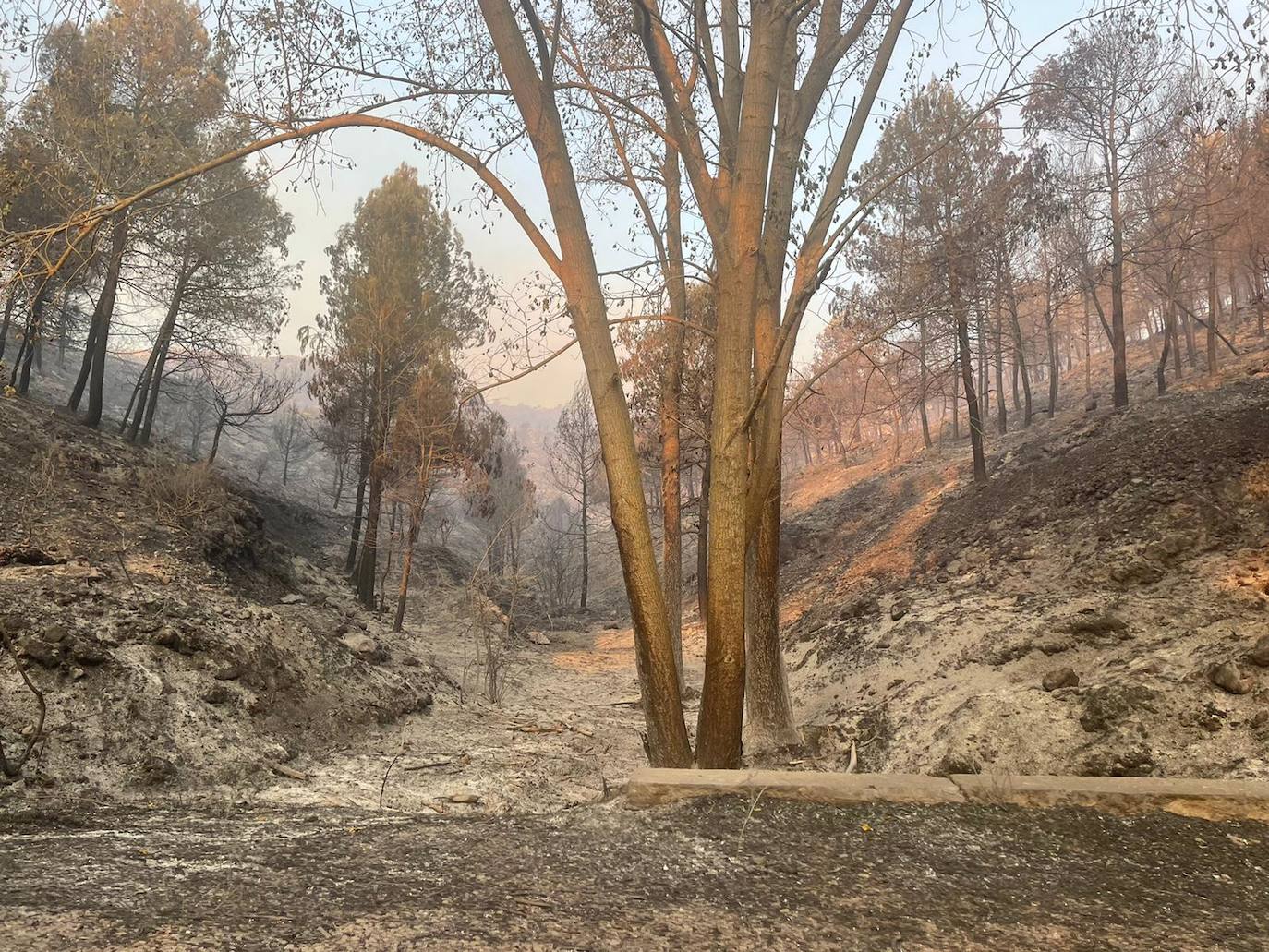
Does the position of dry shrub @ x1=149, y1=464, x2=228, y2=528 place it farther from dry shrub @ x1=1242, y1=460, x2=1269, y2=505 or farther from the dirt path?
dry shrub @ x1=1242, y1=460, x2=1269, y2=505

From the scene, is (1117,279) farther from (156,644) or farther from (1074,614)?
(156,644)

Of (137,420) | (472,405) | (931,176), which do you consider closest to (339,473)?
(137,420)

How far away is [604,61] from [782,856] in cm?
719

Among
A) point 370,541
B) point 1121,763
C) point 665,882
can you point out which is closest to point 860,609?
point 1121,763

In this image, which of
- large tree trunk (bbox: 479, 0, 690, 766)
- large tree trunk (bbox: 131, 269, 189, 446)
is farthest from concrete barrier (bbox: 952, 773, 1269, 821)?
large tree trunk (bbox: 131, 269, 189, 446)

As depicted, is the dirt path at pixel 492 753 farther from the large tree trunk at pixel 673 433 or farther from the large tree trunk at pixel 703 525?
the large tree trunk at pixel 703 525

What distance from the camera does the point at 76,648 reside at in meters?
5.41

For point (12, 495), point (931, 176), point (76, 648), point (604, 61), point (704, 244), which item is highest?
point (931, 176)

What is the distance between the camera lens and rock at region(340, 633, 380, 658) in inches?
383

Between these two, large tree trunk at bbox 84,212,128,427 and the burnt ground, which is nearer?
the burnt ground

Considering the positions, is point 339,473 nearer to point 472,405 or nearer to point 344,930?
point 472,405

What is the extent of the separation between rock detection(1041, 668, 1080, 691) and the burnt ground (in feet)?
12.0

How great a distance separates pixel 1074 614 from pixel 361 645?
927 cm

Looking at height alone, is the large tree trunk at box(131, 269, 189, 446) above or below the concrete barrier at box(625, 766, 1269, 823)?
above
